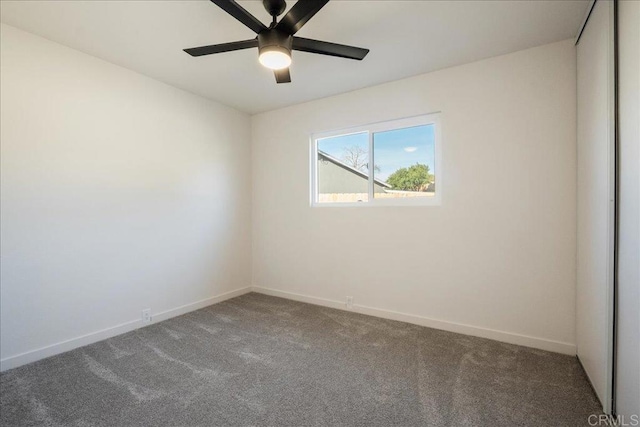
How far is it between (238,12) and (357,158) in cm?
216

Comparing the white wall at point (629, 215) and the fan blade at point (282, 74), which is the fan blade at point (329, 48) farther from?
the white wall at point (629, 215)

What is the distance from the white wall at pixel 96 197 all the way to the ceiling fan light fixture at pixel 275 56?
6.06 ft

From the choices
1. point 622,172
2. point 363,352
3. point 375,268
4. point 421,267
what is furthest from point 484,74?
point 363,352

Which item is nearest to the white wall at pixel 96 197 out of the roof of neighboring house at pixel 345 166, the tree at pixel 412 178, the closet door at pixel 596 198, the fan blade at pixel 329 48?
the roof of neighboring house at pixel 345 166

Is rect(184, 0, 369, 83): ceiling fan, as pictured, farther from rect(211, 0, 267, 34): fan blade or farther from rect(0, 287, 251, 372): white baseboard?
rect(0, 287, 251, 372): white baseboard

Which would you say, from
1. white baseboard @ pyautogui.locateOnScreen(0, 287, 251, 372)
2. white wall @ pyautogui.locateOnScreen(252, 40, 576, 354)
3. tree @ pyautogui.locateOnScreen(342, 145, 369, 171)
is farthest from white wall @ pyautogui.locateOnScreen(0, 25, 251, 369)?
tree @ pyautogui.locateOnScreen(342, 145, 369, 171)

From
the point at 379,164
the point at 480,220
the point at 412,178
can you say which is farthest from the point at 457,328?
the point at 379,164

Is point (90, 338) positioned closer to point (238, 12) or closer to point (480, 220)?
point (238, 12)

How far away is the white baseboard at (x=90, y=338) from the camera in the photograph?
2.14 metres

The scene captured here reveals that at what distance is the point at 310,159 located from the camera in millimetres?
3705

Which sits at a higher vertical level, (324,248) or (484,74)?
(484,74)

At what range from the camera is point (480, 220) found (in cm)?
262

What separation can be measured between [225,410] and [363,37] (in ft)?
9.17

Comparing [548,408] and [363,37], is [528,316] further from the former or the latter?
[363,37]
